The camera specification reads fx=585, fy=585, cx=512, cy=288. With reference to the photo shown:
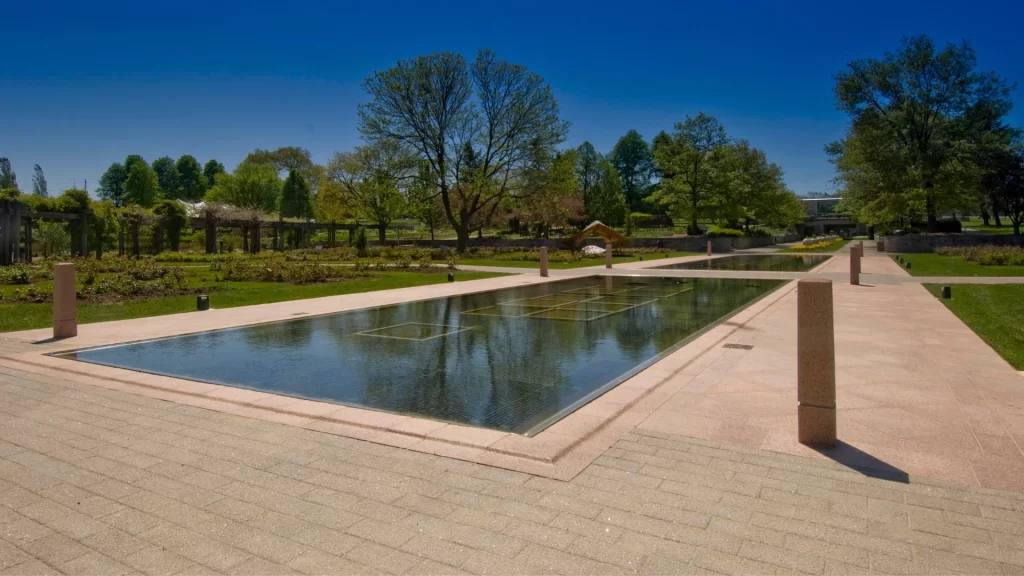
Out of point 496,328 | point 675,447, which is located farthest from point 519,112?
point 675,447

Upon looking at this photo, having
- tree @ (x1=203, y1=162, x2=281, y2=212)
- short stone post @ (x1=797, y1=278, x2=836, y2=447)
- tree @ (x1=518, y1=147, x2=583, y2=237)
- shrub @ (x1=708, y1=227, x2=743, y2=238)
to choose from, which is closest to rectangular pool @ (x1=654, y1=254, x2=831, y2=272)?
tree @ (x1=518, y1=147, x2=583, y2=237)

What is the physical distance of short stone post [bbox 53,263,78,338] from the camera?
938 cm

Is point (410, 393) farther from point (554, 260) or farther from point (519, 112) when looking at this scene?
point (519, 112)

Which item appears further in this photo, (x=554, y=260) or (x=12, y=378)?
(x=554, y=260)

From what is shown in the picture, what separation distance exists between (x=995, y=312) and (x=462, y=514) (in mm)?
12231

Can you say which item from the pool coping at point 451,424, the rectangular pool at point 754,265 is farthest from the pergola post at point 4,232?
the rectangular pool at point 754,265

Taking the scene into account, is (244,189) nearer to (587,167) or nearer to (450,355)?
(587,167)

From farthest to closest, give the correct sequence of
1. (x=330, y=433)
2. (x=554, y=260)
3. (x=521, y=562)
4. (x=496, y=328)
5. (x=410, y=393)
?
(x=554, y=260), (x=496, y=328), (x=410, y=393), (x=330, y=433), (x=521, y=562)

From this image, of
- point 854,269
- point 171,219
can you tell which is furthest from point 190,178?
point 854,269

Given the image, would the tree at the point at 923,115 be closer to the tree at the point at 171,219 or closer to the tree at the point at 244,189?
the tree at the point at 171,219

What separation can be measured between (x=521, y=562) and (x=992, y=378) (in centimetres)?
627

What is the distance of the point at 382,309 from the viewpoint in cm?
1358

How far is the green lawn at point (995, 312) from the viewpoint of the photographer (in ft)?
26.3

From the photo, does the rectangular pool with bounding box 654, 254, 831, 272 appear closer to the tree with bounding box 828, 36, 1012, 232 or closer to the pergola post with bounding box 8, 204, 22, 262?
the tree with bounding box 828, 36, 1012, 232
